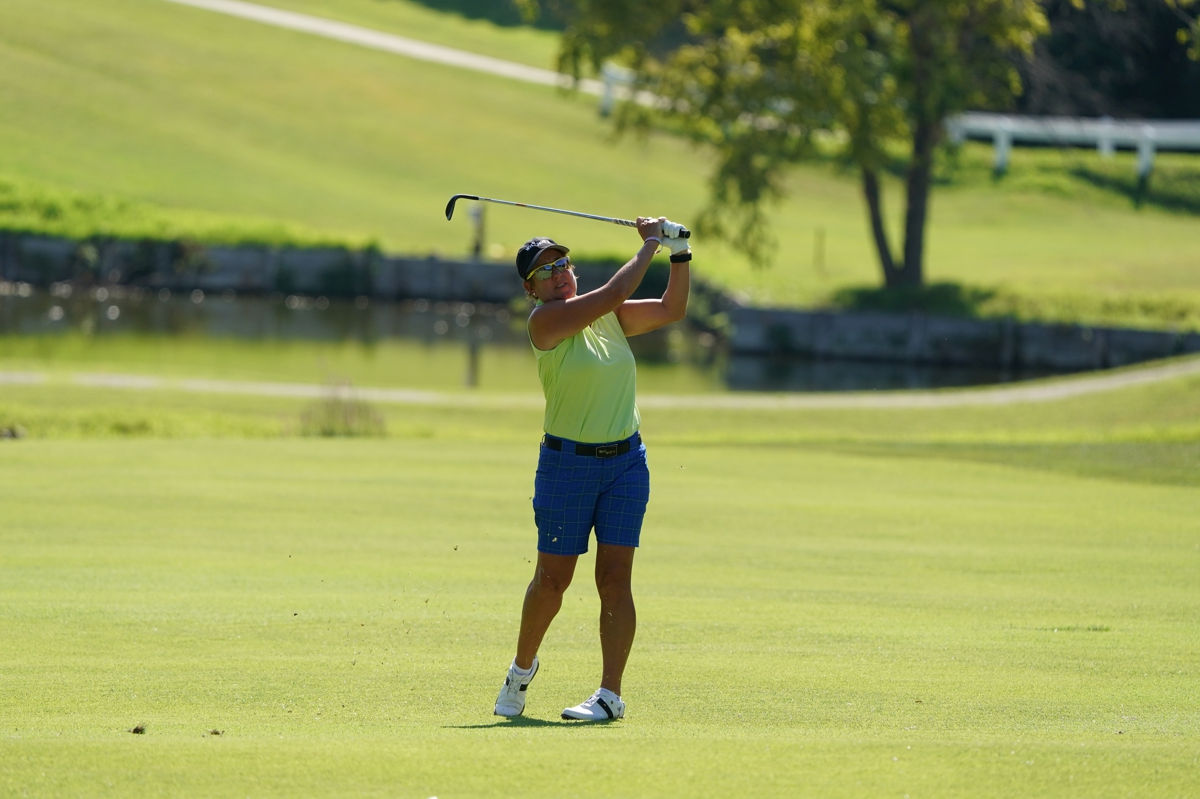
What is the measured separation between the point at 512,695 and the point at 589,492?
3.04ft

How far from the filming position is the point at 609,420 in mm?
7195

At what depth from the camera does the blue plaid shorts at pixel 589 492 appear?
722cm

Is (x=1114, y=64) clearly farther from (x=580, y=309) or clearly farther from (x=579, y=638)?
(x=580, y=309)

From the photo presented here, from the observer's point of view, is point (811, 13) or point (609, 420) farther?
point (811, 13)

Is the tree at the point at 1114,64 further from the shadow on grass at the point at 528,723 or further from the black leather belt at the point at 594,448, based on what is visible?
the shadow on grass at the point at 528,723

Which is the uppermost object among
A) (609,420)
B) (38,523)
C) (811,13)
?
(811,13)

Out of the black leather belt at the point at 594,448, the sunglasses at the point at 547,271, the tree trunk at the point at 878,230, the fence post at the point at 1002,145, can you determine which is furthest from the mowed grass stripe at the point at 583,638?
the fence post at the point at 1002,145

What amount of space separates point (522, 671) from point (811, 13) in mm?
32851

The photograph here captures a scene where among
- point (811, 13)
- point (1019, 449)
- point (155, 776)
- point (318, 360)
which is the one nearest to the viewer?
point (155, 776)

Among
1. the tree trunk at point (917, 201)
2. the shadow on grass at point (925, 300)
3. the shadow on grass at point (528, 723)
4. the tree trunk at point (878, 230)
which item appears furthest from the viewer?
the tree trunk at point (878, 230)

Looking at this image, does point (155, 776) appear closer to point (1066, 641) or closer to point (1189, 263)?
point (1066, 641)

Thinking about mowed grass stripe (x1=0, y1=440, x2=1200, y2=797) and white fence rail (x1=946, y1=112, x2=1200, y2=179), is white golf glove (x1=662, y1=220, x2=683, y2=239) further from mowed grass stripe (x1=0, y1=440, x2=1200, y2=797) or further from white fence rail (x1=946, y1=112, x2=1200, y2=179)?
white fence rail (x1=946, y1=112, x2=1200, y2=179)

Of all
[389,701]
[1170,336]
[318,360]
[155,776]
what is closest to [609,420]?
[389,701]

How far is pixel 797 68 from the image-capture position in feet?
126
